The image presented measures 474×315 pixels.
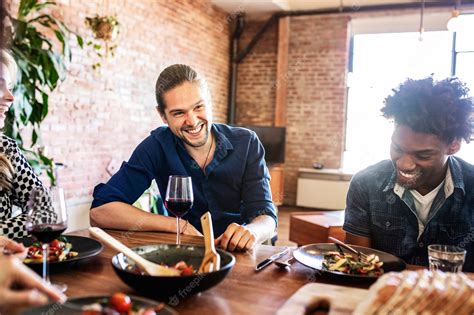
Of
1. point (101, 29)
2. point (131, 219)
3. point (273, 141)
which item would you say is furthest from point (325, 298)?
point (273, 141)

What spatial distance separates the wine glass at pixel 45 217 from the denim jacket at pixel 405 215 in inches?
42.3

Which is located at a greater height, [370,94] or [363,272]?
[370,94]

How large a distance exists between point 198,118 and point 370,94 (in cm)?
561

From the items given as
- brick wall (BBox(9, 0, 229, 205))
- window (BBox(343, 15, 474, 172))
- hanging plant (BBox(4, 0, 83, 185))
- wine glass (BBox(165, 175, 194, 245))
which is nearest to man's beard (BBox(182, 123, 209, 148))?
wine glass (BBox(165, 175, 194, 245))

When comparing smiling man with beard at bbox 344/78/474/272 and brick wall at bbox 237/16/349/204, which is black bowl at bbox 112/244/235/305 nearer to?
smiling man with beard at bbox 344/78/474/272

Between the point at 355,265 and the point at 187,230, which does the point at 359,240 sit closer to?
the point at 355,265

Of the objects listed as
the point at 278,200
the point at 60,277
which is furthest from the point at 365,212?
the point at 278,200

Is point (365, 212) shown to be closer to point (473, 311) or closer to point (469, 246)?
point (469, 246)

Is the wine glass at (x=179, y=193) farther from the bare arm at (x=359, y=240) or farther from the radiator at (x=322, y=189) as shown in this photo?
the radiator at (x=322, y=189)

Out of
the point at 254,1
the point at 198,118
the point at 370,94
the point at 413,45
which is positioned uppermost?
the point at 254,1

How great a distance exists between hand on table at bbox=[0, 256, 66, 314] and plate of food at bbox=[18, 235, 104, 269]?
0.47 m

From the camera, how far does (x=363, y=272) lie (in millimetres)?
1252

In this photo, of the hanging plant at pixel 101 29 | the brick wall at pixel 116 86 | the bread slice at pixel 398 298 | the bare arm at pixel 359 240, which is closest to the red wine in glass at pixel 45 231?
the bread slice at pixel 398 298

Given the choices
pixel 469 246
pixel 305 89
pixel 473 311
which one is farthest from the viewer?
pixel 305 89
